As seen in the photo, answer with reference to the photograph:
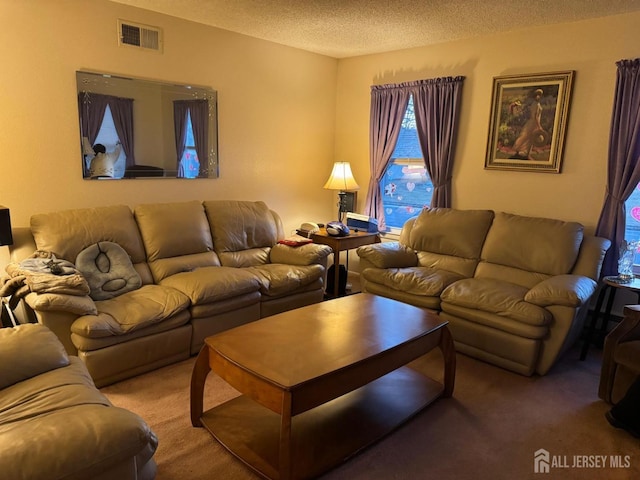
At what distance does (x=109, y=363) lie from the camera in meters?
2.62

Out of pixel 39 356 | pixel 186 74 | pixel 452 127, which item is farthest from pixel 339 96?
pixel 39 356

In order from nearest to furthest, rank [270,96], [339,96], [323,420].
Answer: [323,420] < [270,96] < [339,96]

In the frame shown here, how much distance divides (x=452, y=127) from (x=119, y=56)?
3000mm

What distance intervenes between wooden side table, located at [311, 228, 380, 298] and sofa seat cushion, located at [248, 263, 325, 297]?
45cm

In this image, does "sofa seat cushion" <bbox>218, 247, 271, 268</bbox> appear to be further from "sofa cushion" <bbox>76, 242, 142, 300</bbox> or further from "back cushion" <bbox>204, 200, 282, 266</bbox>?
"sofa cushion" <bbox>76, 242, 142, 300</bbox>

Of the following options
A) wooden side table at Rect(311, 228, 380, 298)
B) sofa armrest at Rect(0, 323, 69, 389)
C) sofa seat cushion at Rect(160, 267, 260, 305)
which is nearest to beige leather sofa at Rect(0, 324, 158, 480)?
sofa armrest at Rect(0, 323, 69, 389)

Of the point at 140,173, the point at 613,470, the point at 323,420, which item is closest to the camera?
the point at 613,470

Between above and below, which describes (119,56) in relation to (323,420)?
above

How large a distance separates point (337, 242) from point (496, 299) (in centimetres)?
166

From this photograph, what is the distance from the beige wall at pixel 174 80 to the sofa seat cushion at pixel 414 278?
1.57 meters

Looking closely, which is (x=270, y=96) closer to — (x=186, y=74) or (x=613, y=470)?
(x=186, y=74)

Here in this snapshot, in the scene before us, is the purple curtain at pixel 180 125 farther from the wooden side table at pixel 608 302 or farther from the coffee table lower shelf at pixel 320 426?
the wooden side table at pixel 608 302

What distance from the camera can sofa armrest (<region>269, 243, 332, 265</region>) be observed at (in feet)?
12.7

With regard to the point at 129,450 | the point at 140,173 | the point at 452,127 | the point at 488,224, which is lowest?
the point at 129,450
